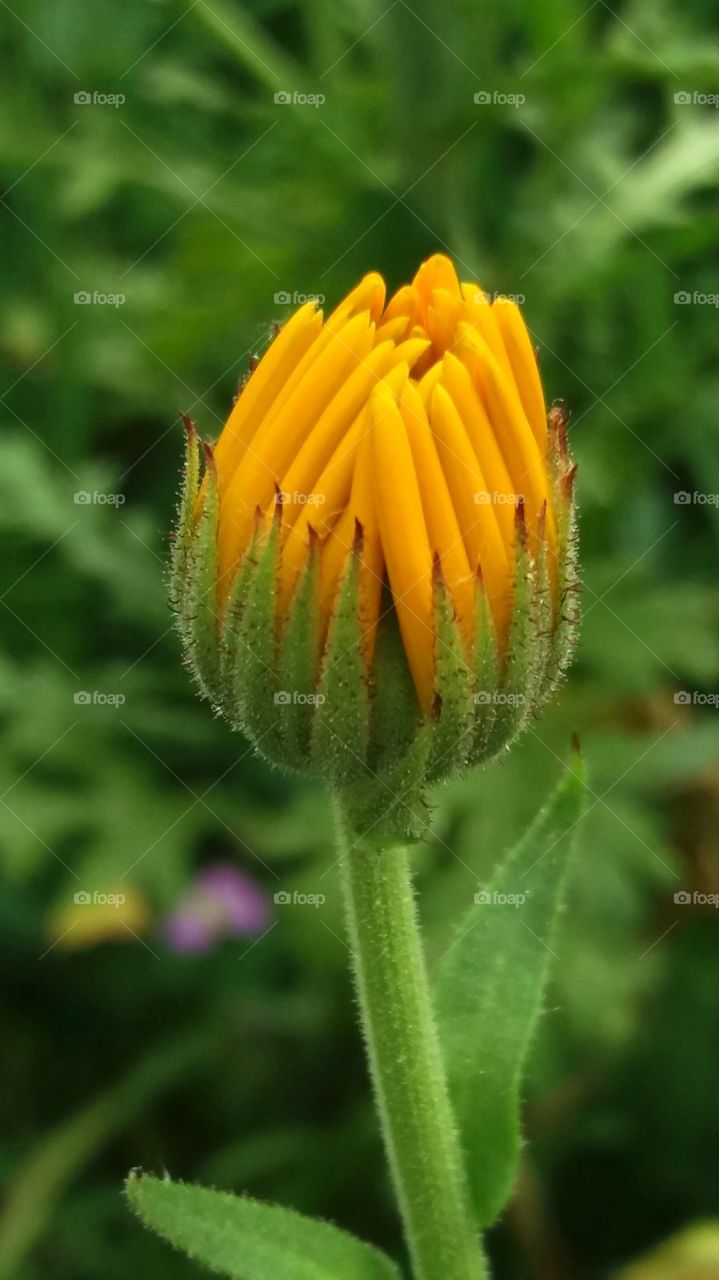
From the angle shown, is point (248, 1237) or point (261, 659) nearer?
point (261, 659)

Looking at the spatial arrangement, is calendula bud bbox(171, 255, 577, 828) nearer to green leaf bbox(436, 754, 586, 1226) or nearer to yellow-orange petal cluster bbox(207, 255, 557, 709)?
yellow-orange petal cluster bbox(207, 255, 557, 709)

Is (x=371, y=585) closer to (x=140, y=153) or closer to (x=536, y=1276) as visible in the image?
(x=536, y=1276)

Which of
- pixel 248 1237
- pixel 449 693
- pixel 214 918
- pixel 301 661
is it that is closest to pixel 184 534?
pixel 301 661

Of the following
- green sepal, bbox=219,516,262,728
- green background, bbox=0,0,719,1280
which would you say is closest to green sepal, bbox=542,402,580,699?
green sepal, bbox=219,516,262,728

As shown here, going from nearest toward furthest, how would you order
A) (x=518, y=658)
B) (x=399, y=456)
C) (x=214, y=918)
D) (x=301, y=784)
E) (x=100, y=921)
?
(x=399, y=456) → (x=518, y=658) → (x=100, y=921) → (x=214, y=918) → (x=301, y=784)

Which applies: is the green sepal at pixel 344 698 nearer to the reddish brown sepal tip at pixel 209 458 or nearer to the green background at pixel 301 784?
the reddish brown sepal tip at pixel 209 458

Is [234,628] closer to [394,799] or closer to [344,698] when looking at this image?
[344,698]
